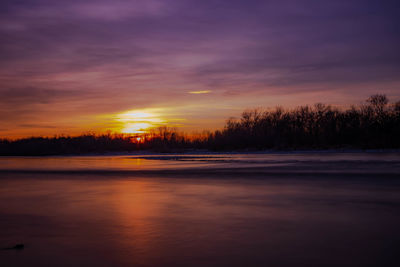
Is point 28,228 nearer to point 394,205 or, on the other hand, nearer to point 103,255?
point 103,255

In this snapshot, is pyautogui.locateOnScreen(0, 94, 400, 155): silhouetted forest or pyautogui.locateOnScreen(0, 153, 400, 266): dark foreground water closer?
pyautogui.locateOnScreen(0, 153, 400, 266): dark foreground water

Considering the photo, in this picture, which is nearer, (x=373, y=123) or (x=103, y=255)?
(x=103, y=255)

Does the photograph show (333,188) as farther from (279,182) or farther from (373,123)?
(373,123)

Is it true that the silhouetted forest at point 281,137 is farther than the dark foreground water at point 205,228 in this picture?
Yes

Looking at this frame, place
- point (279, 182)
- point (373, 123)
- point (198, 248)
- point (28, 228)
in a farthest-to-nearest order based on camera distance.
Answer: point (373, 123), point (279, 182), point (28, 228), point (198, 248)

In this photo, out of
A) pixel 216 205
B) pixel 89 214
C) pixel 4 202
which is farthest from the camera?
pixel 4 202

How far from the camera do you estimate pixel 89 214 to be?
6383mm

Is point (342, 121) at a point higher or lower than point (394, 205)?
higher

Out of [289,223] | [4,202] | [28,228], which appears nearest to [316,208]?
[289,223]

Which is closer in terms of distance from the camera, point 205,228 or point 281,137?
point 205,228

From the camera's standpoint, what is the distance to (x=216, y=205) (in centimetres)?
718

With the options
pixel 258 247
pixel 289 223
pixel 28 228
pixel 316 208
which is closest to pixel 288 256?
pixel 258 247

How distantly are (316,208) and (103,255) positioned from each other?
3.90 m

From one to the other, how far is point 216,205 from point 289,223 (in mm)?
1959
